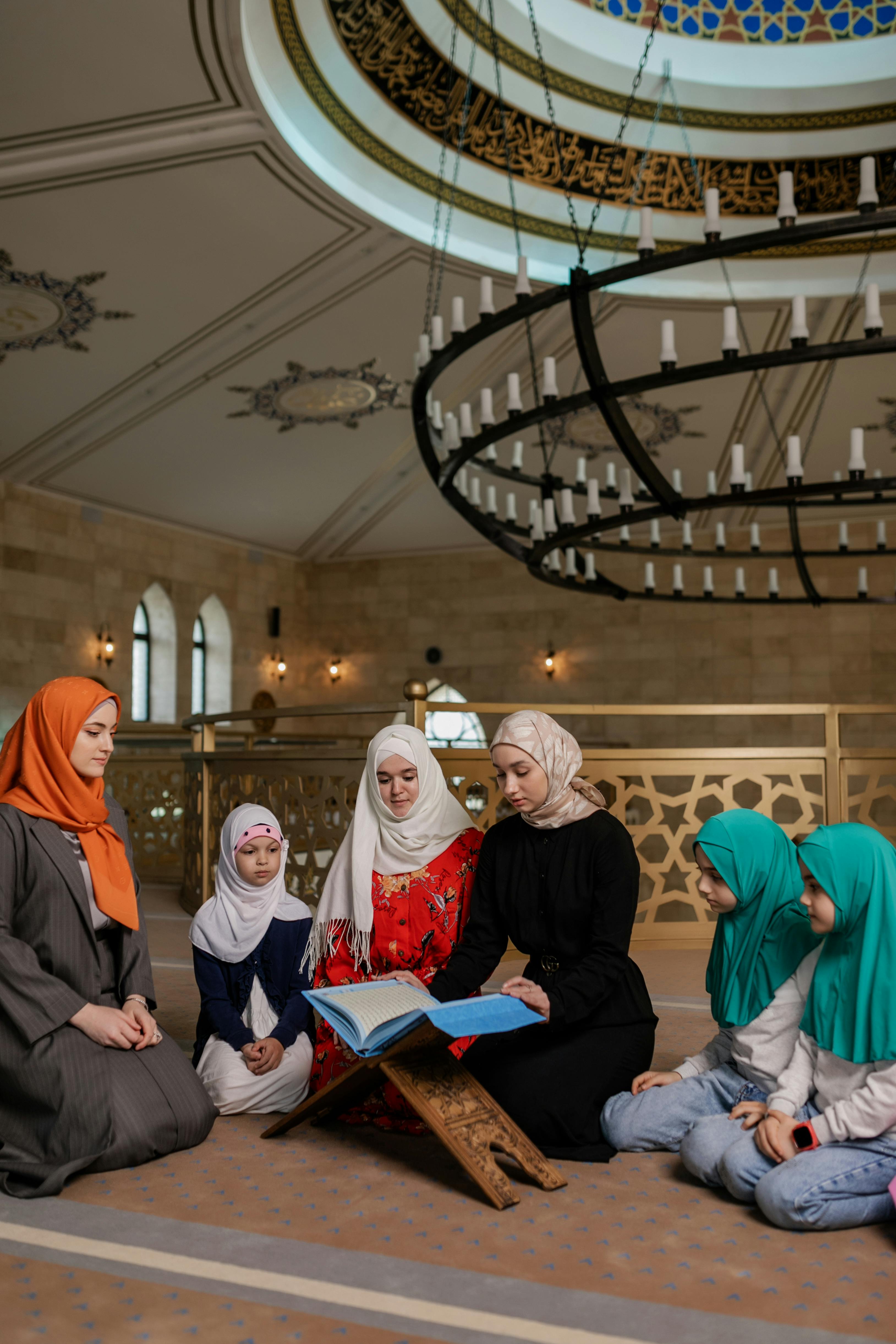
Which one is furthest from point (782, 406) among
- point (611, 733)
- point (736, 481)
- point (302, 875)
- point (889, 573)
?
point (302, 875)

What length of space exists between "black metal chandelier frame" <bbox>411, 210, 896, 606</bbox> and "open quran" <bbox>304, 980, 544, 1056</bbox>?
6.61 feet

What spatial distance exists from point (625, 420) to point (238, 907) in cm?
203

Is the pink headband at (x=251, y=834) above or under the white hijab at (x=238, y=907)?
above

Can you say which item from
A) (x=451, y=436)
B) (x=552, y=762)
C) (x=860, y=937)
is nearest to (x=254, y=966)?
(x=552, y=762)

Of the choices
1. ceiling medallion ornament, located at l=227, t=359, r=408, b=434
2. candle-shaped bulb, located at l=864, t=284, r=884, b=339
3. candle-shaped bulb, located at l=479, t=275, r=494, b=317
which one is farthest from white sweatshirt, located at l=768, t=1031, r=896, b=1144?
ceiling medallion ornament, located at l=227, t=359, r=408, b=434

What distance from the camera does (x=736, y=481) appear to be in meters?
4.21

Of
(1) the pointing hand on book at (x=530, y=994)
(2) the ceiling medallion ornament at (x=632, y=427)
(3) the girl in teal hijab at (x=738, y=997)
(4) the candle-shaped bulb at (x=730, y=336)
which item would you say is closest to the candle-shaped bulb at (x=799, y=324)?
(4) the candle-shaped bulb at (x=730, y=336)

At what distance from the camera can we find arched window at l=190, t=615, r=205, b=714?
514 inches

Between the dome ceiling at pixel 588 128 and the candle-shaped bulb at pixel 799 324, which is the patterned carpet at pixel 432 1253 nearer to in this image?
the candle-shaped bulb at pixel 799 324

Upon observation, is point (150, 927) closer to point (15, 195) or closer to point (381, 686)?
point (15, 195)

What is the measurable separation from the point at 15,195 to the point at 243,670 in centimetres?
769

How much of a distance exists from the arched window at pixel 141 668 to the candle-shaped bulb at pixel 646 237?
31.9ft

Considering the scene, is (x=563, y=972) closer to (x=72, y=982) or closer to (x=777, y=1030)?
(x=777, y=1030)

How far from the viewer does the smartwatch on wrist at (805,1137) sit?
7.17ft
